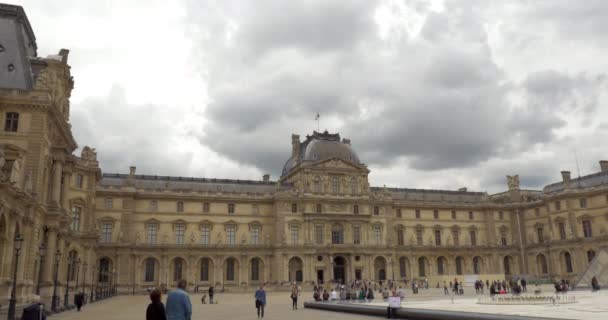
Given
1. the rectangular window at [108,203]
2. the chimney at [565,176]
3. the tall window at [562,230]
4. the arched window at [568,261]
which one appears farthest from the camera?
the chimney at [565,176]

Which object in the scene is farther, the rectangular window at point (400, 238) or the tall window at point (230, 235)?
the rectangular window at point (400, 238)

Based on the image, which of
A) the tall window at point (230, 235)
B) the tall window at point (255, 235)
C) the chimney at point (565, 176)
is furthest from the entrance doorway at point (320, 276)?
the chimney at point (565, 176)

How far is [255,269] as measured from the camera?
71750mm

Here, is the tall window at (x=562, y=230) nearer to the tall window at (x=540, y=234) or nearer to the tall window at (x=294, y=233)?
the tall window at (x=540, y=234)

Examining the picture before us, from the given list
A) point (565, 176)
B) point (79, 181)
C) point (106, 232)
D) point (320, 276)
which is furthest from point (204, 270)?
point (565, 176)

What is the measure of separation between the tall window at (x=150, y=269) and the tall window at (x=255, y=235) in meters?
13.3

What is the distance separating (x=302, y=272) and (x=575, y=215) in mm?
39257

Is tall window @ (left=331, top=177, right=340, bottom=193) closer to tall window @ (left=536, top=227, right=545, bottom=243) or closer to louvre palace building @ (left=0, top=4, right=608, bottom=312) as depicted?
louvre palace building @ (left=0, top=4, right=608, bottom=312)

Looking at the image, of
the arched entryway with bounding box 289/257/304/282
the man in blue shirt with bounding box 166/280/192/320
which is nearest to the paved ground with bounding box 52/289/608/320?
the man in blue shirt with bounding box 166/280/192/320

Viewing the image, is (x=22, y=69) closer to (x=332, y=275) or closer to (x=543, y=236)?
(x=332, y=275)

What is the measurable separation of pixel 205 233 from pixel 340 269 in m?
19.6

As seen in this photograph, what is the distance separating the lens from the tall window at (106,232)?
65.6 metres

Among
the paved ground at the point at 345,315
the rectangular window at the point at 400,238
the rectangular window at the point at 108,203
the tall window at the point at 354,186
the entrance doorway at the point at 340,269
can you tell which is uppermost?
the tall window at the point at 354,186

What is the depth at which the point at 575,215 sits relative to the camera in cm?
7388
